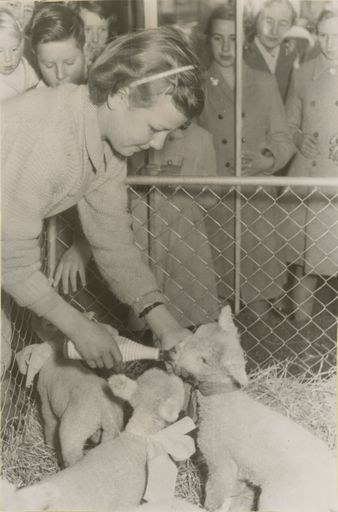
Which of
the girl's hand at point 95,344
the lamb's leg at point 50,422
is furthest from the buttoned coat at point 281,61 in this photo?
the lamb's leg at point 50,422

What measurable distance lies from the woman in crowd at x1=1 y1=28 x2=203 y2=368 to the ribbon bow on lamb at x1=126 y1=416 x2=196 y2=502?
0.13 metres

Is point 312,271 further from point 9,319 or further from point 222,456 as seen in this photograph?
point 9,319

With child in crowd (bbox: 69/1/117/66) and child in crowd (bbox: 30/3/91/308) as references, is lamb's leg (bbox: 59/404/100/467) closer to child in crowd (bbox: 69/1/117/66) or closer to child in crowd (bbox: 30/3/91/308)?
child in crowd (bbox: 30/3/91/308)

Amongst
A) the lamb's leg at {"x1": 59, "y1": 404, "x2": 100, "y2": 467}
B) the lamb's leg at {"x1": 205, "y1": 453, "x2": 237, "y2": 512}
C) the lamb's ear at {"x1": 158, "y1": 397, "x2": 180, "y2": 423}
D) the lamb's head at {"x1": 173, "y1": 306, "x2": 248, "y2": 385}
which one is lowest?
the lamb's leg at {"x1": 205, "y1": 453, "x2": 237, "y2": 512}

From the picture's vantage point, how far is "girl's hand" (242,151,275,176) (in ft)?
4.05

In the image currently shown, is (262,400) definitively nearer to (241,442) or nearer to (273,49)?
(241,442)

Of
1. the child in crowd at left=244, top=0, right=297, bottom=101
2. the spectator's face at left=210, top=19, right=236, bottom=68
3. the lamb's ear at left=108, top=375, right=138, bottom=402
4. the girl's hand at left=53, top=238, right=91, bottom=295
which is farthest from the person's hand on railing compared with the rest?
the lamb's ear at left=108, top=375, right=138, bottom=402

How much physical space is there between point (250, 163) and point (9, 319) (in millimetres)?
543

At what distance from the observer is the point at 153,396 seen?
901 mm

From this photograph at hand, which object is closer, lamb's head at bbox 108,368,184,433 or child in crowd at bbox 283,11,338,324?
lamb's head at bbox 108,368,184,433

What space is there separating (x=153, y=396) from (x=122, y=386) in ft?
0.15

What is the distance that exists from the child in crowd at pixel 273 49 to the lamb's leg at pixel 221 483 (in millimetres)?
670

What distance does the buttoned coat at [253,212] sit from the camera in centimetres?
120

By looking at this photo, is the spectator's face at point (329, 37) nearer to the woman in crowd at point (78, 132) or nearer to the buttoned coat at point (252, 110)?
the buttoned coat at point (252, 110)
